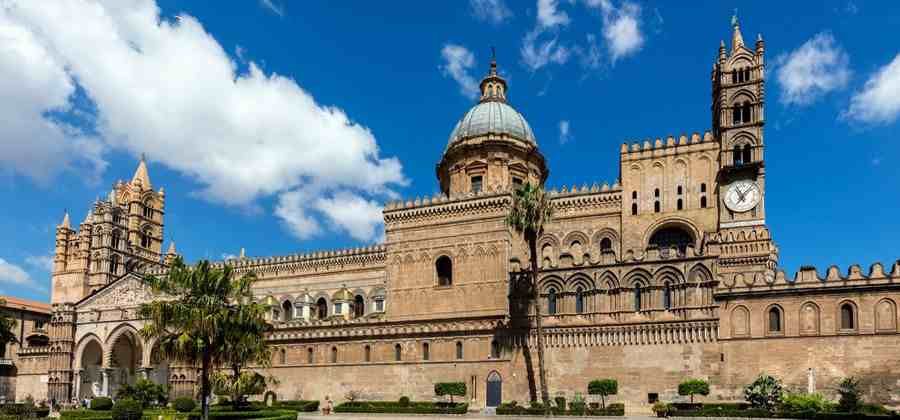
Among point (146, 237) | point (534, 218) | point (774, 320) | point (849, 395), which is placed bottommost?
point (849, 395)

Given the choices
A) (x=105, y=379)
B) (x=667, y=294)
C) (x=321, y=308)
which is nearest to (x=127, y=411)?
(x=321, y=308)

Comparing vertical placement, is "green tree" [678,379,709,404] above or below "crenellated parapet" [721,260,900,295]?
below

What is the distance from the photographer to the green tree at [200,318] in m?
32.7

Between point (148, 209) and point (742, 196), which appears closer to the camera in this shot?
Answer: point (742, 196)

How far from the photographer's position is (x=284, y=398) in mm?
54344

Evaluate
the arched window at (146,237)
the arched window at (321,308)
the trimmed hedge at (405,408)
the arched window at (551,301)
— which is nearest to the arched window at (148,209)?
the arched window at (146,237)

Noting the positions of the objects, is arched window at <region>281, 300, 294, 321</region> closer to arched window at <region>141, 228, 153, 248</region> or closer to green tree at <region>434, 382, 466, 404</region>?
green tree at <region>434, 382, 466, 404</region>

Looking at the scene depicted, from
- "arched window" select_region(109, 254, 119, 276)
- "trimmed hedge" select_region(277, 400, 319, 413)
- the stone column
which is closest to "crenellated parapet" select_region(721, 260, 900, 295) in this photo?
"trimmed hedge" select_region(277, 400, 319, 413)

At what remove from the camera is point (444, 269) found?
174 ft

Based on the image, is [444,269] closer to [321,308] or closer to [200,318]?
[321,308]

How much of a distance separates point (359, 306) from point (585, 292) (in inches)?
889

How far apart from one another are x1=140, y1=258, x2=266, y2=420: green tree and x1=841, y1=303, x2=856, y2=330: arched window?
3124 centimetres

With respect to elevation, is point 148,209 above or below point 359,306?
above

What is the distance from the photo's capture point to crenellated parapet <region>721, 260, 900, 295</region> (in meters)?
40.6
